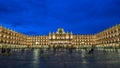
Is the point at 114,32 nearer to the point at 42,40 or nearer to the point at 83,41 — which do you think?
the point at 83,41

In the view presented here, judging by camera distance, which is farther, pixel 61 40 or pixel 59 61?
pixel 61 40

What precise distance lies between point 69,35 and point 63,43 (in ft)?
33.6

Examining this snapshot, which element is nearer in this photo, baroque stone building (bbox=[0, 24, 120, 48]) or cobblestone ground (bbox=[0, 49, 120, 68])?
cobblestone ground (bbox=[0, 49, 120, 68])

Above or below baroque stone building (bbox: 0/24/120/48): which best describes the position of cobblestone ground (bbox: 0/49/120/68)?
below

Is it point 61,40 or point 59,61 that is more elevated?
point 61,40

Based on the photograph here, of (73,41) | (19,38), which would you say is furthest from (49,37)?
(19,38)

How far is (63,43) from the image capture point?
559ft

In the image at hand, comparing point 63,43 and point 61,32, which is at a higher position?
point 61,32

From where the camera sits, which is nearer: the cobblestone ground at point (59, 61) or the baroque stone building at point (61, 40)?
the cobblestone ground at point (59, 61)

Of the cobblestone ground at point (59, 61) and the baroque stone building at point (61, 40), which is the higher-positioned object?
the baroque stone building at point (61, 40)

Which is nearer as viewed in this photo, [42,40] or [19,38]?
[19,38]

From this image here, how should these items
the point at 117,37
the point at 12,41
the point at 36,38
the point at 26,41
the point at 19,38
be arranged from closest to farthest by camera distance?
the point at 117,37
the point at 12,41
the point at 19,38
the point at 26,41
the point at 36,38

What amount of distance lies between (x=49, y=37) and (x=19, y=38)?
37.8 meters

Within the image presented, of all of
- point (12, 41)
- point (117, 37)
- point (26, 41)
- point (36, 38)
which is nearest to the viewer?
point (117, 37)
